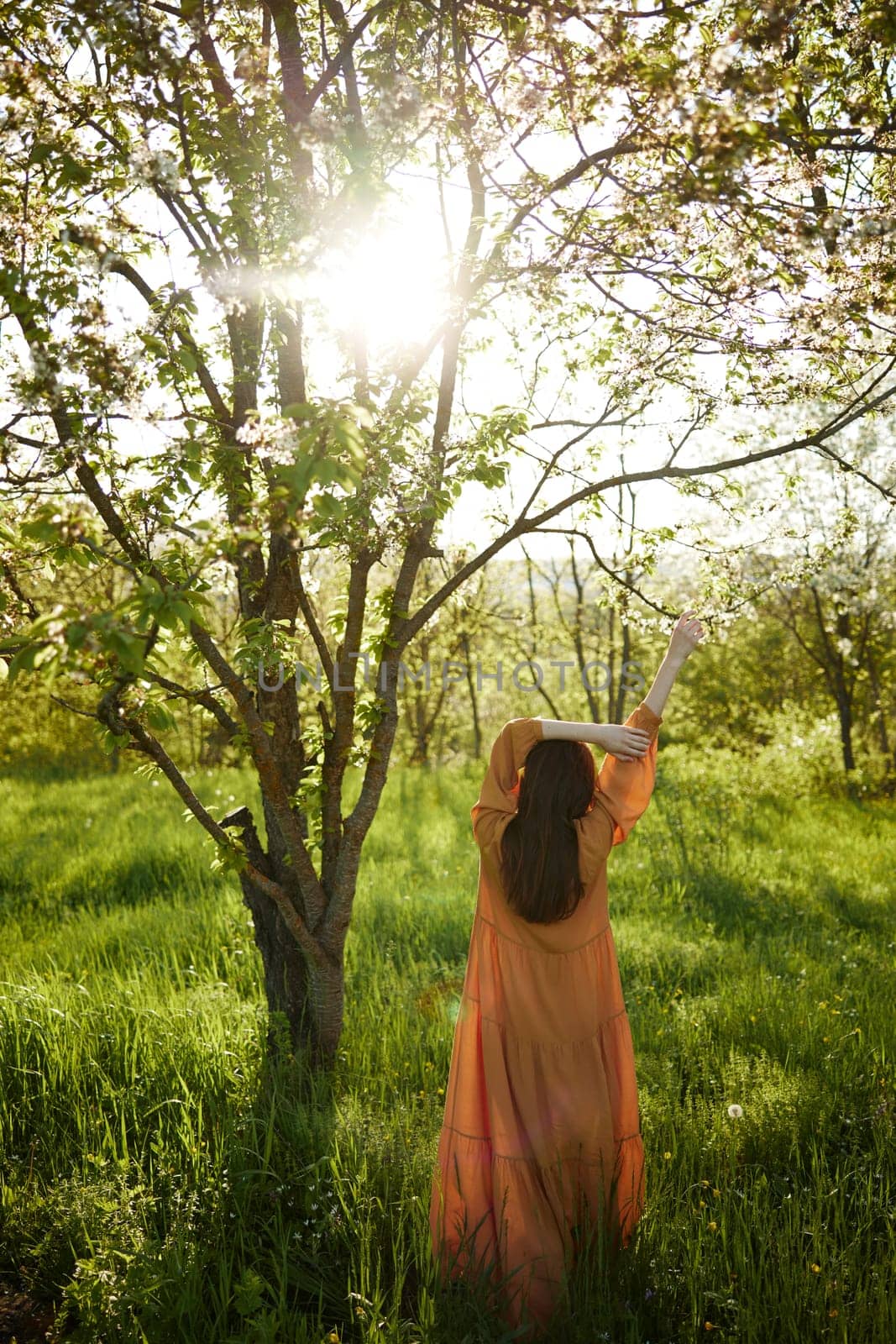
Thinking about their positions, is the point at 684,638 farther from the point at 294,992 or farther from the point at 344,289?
the point at 294,992

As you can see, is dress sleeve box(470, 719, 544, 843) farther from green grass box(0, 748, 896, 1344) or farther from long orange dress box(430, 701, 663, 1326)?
green grass box(0, 748, 896, 1344)

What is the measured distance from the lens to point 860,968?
491cm

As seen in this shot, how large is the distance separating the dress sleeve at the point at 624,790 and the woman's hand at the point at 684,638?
20 centimetres

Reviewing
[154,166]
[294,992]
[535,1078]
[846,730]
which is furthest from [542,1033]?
[846,730]

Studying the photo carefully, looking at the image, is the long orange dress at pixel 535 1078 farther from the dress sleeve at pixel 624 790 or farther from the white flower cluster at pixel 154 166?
the white flower cluster at pixel 154 166

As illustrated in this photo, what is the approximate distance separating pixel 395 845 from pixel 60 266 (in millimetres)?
5736

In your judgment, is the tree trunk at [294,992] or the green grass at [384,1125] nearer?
the green grass at [384,1125]

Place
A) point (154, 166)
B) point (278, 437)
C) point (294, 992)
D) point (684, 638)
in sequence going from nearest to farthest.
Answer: point (278, 437), point (154, 166), point (684, 638), point (294, 992)

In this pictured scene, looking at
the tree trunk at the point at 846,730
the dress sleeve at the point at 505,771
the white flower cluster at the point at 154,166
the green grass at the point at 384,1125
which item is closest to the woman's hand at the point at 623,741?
the dress sleeve at the point at 505,771

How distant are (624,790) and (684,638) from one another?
51 centimetres

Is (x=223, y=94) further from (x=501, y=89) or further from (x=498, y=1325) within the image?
(x=498, y=1325)

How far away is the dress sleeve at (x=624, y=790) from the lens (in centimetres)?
256

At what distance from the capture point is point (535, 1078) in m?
2.63

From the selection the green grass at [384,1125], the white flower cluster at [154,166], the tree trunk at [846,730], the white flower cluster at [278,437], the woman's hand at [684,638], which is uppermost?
the white flower cluster at [154,166]
